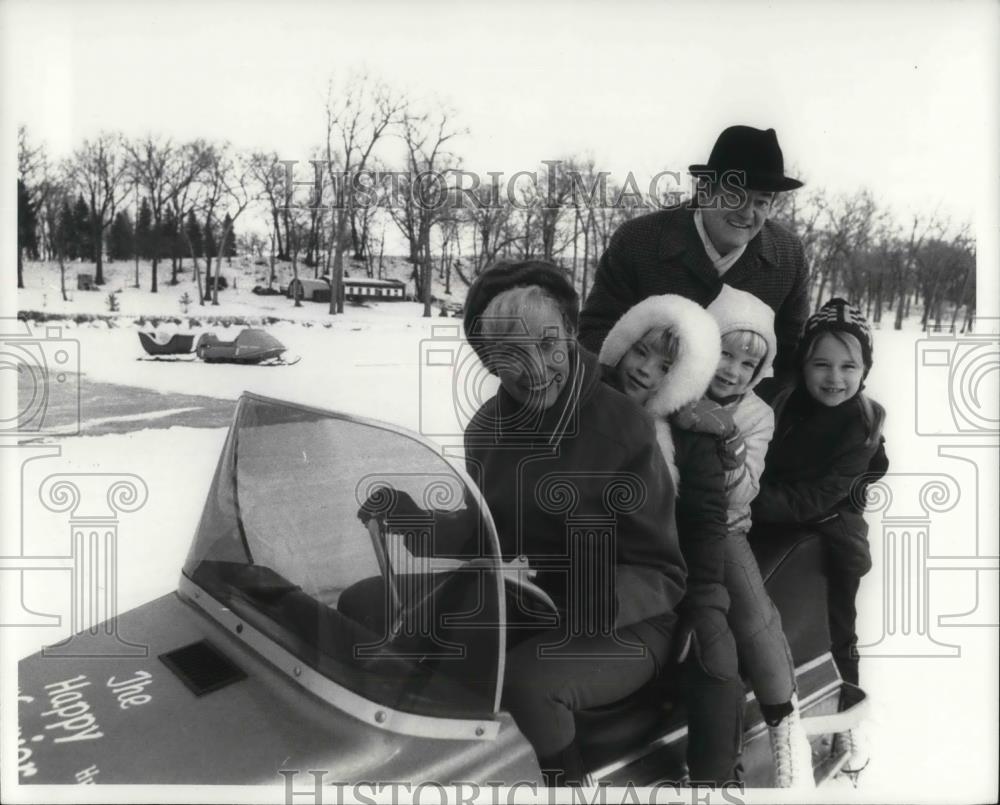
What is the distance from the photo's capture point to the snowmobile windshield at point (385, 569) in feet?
4.79

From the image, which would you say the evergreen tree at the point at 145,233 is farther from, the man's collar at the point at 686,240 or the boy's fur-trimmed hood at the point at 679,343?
the man's collar at the point at 686,240

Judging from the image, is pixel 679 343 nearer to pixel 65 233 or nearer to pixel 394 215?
pixel 394 215

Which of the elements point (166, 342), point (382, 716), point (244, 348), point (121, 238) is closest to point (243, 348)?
point (244, 348)

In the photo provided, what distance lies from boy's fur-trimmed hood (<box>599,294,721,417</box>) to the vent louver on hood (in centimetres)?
110

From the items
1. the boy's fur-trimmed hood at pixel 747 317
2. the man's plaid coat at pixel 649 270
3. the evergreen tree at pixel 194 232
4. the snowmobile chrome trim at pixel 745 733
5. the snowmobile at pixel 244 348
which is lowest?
the snowmobile chrome trim at pixel 745 733

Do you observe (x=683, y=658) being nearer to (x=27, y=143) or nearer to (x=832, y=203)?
(x=832, y=203)

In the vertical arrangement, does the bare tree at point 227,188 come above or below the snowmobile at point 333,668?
above

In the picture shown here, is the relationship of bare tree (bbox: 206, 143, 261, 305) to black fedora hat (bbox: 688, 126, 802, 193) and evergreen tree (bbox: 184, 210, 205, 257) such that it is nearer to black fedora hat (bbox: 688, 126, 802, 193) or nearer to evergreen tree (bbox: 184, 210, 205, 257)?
evergreen tree (bbox: 184, 210, 205, 257)

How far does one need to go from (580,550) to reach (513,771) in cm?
46

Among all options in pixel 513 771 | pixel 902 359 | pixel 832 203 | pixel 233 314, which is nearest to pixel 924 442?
pixel 902 359

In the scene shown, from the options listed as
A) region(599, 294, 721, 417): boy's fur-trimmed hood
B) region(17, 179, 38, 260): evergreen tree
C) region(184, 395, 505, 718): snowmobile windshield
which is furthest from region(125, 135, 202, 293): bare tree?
region(599, 294, 721, 417): boy's fur-trimmed hood

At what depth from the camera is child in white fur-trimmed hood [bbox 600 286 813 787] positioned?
1.79 m

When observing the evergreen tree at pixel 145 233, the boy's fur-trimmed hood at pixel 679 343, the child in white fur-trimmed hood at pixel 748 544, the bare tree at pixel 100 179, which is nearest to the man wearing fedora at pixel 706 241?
the child in white fur-trimmed hood at pixel 748 544

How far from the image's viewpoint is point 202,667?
167cm
